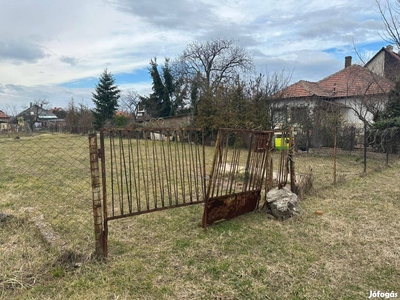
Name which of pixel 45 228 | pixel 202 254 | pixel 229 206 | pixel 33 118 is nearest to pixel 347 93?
pixel 229 206

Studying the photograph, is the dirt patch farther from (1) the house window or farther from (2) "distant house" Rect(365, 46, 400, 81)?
(2) "distant house" Rect(365, 46, 400, 81)

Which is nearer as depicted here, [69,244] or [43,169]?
[69,244]

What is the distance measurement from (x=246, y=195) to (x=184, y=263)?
1.70 metres

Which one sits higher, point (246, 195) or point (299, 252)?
point (246, 195)

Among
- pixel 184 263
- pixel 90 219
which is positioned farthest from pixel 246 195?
pixel 90 219

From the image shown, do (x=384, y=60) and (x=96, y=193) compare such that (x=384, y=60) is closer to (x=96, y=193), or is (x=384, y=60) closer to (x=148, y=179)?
(x=148, y=179)

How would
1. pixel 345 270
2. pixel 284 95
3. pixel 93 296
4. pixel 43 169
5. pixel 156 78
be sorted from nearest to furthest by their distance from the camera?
pixel 93 296
pixel 345 270
pixel 43 169
pixel 284 95
pixel 156 78

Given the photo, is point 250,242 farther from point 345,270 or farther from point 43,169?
point 43,169

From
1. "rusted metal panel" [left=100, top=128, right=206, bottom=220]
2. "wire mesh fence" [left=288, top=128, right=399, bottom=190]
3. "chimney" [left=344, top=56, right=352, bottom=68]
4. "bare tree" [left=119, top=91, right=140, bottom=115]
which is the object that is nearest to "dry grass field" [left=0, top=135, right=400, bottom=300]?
"rusted metal panel" [left=100, top=128, right=206, bottom=220]

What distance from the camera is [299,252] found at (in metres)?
3.19

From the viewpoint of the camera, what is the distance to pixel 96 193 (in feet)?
9.12

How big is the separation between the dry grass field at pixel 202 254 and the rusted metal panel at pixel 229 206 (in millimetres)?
109

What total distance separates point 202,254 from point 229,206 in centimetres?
108

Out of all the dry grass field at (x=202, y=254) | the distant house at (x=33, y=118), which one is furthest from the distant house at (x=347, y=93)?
the distant house at (x=33, y=118)
